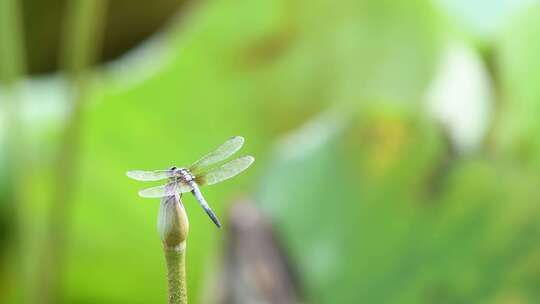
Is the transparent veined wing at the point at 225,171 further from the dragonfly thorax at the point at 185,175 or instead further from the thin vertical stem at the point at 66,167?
the thin vertical stem at the point at 66,167

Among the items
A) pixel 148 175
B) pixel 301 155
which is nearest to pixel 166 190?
pixel 148 175

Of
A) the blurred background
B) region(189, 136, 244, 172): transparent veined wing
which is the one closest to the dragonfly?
region(189, 136, 244, 172): transparent veined wing

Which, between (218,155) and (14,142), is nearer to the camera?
(218,155)

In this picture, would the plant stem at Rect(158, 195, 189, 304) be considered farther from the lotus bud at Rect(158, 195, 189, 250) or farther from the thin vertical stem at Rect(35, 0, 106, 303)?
the thin vertical stem at Rect(35, 0, 106, 303)

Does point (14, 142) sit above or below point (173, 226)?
above

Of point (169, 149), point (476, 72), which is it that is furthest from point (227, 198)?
point (476, 72)

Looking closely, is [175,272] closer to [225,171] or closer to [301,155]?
[225,171]

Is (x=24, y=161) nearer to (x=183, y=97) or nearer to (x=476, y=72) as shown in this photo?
(x=183, y=97)
